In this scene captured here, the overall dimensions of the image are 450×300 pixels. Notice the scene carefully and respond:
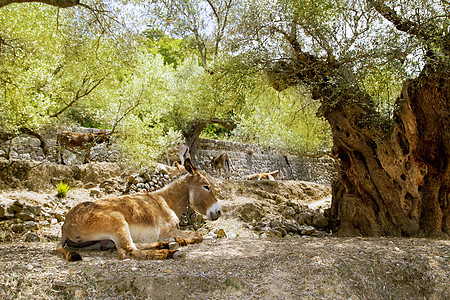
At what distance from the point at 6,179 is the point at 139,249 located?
7.14m

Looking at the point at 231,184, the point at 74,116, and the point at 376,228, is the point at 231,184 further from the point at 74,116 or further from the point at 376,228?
the point at 74,116

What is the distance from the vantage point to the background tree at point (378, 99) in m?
6.47

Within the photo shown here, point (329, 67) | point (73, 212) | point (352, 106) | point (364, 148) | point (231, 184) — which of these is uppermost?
point (329, 67)

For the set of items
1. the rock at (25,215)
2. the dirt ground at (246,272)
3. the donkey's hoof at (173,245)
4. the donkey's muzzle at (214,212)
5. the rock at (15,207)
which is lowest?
the rock at (25,215)

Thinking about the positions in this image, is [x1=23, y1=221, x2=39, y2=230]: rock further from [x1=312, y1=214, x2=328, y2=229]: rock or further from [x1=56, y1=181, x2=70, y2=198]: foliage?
[x1=312, y1=214, x2=328, y2=229]: rock

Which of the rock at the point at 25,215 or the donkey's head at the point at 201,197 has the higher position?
the donkey's head at the point at 201,197

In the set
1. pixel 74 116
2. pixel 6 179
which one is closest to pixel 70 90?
pixel 6 179

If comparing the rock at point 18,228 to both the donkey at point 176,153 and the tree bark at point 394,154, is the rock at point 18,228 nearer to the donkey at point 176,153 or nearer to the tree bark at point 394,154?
the tree bark at point 394,154

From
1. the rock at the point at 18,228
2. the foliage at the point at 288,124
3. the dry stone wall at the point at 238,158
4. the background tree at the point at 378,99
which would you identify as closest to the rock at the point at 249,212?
the background tree at the point at 378,99

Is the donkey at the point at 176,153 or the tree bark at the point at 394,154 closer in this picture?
the tree bark at the point at 394,154

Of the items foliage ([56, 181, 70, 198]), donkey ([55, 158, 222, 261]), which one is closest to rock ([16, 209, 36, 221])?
foliage ([56, 181, 70, 198])

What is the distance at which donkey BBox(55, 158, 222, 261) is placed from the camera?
4.44 m

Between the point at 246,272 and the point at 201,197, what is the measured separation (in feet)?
7.26

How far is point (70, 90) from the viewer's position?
11.8 m
